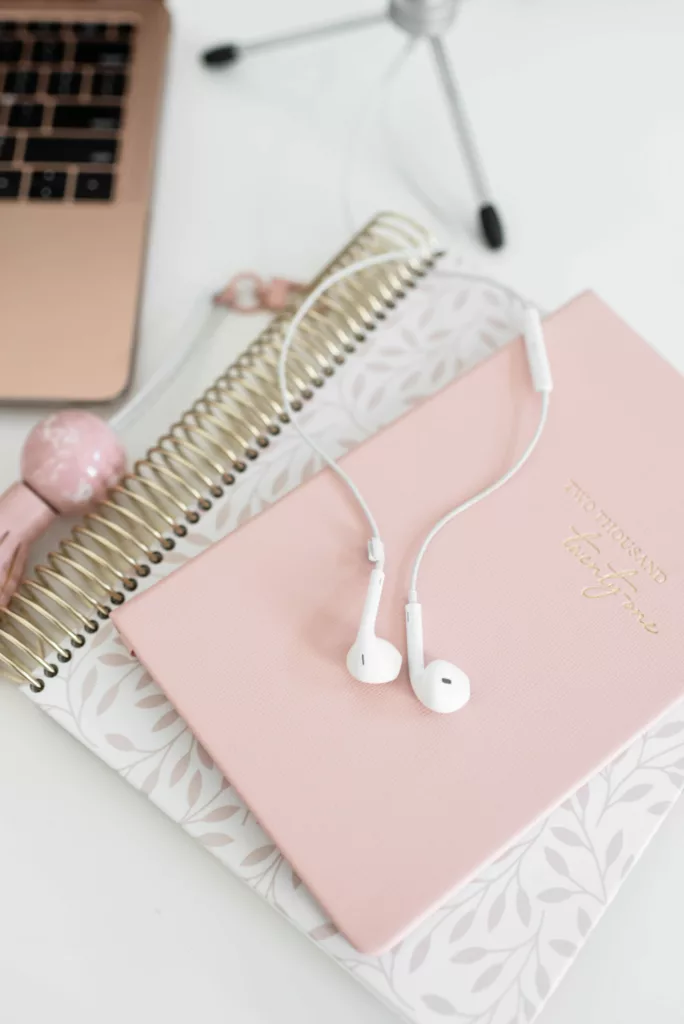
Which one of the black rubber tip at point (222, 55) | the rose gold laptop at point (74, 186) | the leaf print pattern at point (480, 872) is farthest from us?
the black rubber tip at point (222, 55)

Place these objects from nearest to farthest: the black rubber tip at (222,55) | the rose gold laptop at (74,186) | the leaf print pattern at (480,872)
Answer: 1. the leaf print pattern at (480,872)
2. the rose gold laptop at (74,186)
3. the black rubber tip at (222,55)

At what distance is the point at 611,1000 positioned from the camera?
437 mm

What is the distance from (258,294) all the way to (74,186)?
0.46ft

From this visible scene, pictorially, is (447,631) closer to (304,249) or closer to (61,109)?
(304,249)

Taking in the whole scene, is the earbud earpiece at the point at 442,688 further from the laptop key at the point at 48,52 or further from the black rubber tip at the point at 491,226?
the laptop key at the point at 48,52

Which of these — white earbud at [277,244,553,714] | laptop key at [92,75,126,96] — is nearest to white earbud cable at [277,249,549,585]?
white earbud at [277,244,553,714]

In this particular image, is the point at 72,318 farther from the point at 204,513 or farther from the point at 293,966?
the point at 293,966

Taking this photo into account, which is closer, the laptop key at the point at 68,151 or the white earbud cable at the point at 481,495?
the white earbud cable at the point at 481,495

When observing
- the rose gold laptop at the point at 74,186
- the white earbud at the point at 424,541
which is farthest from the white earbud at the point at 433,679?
the rose gold laptop at the point at 74,186

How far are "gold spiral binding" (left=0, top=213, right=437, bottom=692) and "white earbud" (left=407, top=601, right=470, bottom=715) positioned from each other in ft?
0.48

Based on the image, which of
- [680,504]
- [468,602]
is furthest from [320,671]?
[680,504]

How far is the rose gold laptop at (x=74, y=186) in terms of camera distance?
55 centimetres

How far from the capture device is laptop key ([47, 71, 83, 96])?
0.61 meters

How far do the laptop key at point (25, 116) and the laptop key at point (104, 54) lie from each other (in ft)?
0.16
